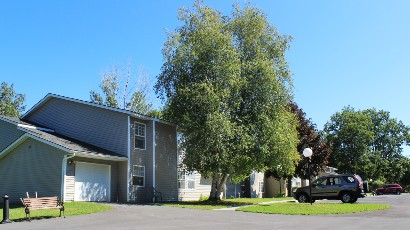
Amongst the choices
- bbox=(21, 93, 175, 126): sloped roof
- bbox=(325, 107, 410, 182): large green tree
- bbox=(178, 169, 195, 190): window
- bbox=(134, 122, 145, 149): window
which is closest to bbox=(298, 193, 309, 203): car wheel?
bbox=(178, 169, 195, 190): window

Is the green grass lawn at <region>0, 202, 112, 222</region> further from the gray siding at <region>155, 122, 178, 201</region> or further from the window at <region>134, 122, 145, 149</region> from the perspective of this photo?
the gray siding at <region>155, 122, 178, 201</region>

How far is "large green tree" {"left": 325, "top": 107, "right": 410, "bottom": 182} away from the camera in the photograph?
67750 millimetres

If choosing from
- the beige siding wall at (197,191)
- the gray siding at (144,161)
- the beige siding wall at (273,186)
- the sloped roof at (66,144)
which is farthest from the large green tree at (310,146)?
the sloped roof at (66,144)

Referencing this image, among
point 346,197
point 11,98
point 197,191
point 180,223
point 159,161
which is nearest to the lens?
point 180,223

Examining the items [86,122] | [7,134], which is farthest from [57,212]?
[7,134]

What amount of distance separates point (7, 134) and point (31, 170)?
15.2ft

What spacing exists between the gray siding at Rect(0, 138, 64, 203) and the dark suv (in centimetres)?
1520

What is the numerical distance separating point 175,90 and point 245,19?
654cm

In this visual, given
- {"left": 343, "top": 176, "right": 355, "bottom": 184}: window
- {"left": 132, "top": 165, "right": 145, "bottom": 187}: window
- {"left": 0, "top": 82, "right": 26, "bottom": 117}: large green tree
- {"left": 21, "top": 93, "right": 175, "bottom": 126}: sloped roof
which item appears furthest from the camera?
A: {"left": 0, "top": 82, "right": 26, "bottom": 117}: large green tree

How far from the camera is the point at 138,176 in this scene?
1052 inches

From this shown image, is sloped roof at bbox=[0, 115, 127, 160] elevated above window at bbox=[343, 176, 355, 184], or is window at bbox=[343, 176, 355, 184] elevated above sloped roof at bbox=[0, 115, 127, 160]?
sloped roof at bbox=[0, 115, 127, 160]

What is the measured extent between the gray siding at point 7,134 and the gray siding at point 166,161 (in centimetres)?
860

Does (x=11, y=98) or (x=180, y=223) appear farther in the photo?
(x=11, y=98)

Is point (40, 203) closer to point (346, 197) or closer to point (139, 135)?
point (139, 135)
